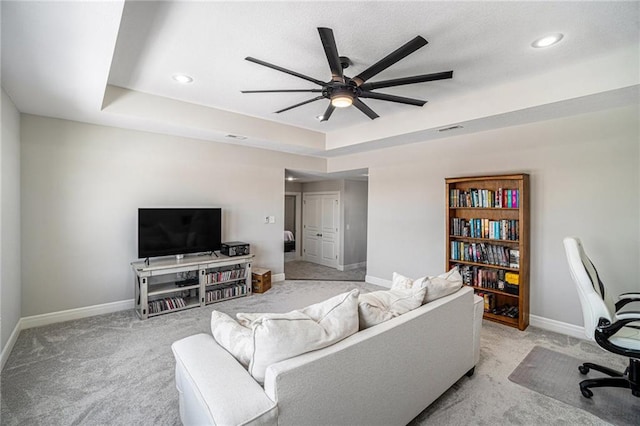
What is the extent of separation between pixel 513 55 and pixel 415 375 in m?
2.74

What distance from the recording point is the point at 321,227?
7594mm

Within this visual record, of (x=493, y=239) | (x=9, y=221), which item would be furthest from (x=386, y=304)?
(x=9, y=221)

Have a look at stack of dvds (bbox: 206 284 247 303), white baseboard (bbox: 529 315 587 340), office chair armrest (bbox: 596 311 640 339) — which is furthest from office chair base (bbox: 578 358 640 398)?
stack of dvds (bbox: 206 284 247 303)

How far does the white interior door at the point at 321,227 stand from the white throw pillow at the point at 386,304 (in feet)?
16.5

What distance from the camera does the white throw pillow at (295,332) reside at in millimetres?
1318

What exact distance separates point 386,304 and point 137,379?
→ 214 cm

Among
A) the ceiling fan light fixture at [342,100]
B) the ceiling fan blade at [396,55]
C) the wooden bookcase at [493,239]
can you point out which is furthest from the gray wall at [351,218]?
the ceiling fan blade at [396,55]

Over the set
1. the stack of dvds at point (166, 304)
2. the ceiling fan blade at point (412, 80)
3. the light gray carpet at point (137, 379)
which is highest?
the ceiling fan blade at point (412, 80)

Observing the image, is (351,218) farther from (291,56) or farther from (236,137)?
(291,56)

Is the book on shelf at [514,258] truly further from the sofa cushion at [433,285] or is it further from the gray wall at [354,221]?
the gray wall at [354,221]

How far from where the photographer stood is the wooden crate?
482 cm

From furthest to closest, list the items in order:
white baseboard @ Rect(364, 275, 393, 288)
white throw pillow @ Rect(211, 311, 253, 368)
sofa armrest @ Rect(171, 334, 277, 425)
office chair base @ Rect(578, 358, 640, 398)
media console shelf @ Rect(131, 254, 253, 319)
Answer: white baseboard @ Rect(364, 275, 393, 288)
media console shelf @ Rect(131, 254, 253, 319)
office chair base @ Rect(578, 358, 640, 398)
white throw pillow @ Rect(211, 311, 253, 368)
sofa armrest @ Rect(171, 334, 277, 425)

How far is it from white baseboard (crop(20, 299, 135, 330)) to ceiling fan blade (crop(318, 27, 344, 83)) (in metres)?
4.00

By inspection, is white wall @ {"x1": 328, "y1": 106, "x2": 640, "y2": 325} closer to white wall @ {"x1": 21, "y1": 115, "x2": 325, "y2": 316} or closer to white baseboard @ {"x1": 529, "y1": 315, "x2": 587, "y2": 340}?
white baseboard @ {"x1": 529, "y1": 315, "x2": 587, "y2": 340}
